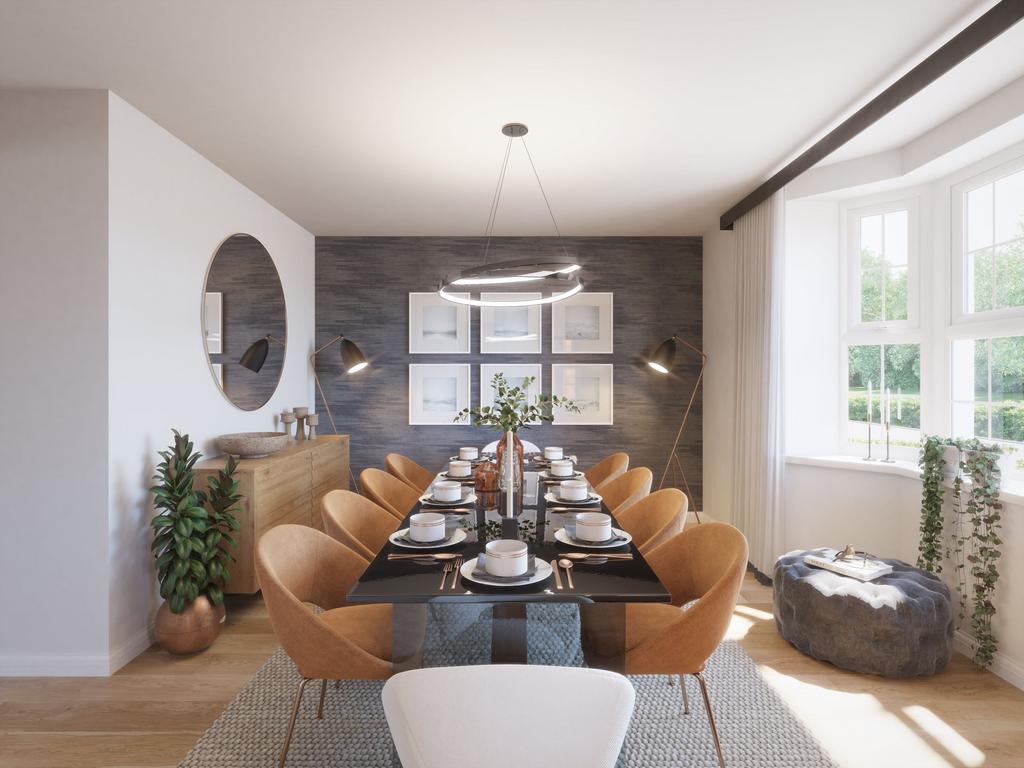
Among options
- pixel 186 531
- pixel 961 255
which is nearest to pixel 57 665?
pixel 186 531

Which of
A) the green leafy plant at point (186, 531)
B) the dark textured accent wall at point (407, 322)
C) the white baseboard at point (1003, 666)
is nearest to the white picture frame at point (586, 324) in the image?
the dark textured accent wall at point (407, 322)

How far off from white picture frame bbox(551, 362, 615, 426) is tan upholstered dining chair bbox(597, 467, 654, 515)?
67.9 inches

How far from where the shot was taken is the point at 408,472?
4535 millimetres

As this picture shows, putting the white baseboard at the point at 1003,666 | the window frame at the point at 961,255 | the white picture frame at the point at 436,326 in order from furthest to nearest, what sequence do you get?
1. the white picture frame at the point at 436,326
2. the window frame at the point at 961,255
3. the white baseboard at the point at 1003,666

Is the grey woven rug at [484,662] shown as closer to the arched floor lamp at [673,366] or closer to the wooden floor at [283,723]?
the wooden floor at [283,723]

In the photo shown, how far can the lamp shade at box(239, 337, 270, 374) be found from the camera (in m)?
4.21

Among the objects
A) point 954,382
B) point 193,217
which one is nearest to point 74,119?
point 193,217

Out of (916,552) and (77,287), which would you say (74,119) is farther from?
(916,552)

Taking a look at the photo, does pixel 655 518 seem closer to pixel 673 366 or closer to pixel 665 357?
pixel 665 357

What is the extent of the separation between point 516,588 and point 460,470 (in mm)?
1882

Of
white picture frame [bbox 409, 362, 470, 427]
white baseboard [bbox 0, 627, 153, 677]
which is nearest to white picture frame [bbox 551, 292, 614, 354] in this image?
white picture frame [bbox 409, 362, 470, 427]

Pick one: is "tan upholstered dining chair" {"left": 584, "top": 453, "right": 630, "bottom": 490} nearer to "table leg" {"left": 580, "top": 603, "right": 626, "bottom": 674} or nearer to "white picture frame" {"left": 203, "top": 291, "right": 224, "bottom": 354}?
"table leg" {"left": 580, "top": 603, "right": 626, "bottom": 674}

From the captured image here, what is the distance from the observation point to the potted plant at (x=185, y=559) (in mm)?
2900

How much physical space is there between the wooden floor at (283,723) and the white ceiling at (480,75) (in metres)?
2.74
